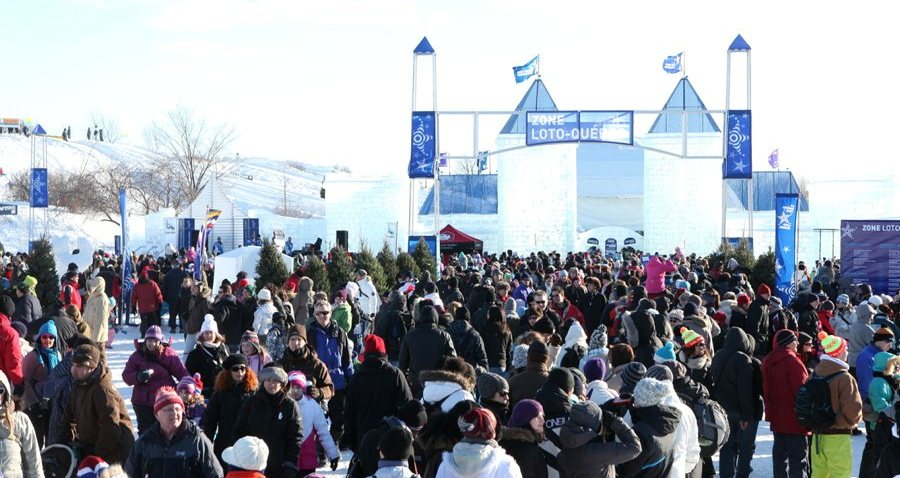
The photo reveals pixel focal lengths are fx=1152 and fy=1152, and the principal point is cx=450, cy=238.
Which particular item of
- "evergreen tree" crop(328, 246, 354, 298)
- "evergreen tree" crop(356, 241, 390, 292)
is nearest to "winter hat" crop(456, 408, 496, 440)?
"evergreen tree" crop(328, 246, 354, 298)

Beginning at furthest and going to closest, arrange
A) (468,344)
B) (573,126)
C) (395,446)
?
(573,126)
(468,344)
(395,446)

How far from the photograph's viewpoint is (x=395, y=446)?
5598mm

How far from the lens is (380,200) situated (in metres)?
43.0

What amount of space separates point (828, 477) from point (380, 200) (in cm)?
3483

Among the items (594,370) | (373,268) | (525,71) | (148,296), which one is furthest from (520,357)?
(525,71)

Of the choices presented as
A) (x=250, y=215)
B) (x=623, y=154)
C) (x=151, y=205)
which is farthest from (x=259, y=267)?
(x=151, y=205)

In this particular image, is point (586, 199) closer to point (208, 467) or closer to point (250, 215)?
point (250, 215)

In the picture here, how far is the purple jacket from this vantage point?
9242mm

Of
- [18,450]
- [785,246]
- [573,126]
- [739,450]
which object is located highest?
[573,126]

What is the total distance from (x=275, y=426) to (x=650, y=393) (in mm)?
2434

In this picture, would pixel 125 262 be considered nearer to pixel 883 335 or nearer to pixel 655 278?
pixel 655 278

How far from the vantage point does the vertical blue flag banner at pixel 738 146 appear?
29.5 meters

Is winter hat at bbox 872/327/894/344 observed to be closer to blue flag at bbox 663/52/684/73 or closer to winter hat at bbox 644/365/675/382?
winter hat at bbox 644/365/675/382

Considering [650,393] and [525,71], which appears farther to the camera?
[525,71]
